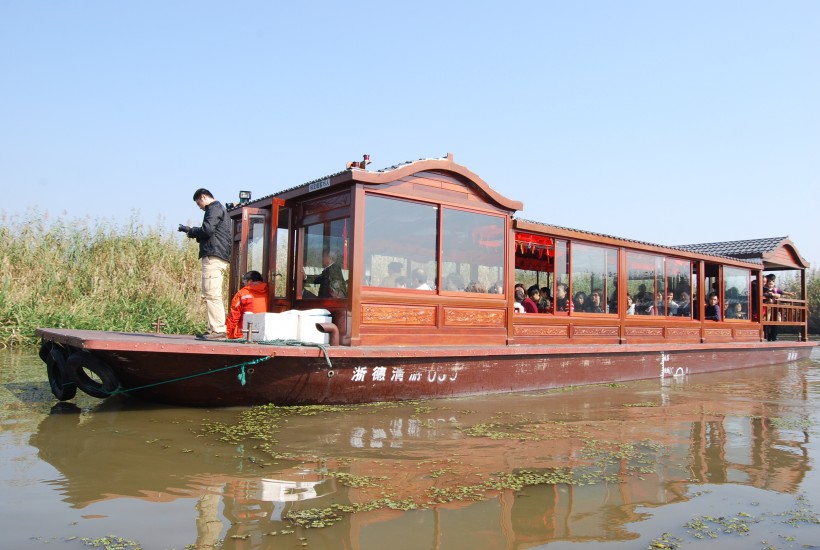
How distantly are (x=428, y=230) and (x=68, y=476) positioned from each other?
13.9 feet

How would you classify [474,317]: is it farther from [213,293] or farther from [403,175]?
[213,293]

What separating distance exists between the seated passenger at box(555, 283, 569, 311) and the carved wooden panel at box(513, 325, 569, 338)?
0.27 m

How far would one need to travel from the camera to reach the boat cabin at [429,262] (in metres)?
6.34

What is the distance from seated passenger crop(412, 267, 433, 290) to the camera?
6.69 meters

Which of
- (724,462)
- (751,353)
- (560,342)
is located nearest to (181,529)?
(724,462)

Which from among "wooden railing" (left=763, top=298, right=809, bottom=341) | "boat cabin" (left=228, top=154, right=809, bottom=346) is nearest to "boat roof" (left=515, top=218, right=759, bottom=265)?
"boat cabin" (left=228, top=154, right=809, bottom=346)

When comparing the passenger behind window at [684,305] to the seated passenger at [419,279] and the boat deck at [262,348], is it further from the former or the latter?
the seated passenger at [419,279]

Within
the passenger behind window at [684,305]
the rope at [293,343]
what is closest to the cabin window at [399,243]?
the rope at [293,343]

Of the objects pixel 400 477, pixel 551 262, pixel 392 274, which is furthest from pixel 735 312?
pixel 400 477

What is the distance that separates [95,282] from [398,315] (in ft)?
24.8

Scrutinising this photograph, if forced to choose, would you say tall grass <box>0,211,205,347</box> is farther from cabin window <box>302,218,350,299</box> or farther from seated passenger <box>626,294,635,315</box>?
seated passenger <box>626,294,635,315</box>

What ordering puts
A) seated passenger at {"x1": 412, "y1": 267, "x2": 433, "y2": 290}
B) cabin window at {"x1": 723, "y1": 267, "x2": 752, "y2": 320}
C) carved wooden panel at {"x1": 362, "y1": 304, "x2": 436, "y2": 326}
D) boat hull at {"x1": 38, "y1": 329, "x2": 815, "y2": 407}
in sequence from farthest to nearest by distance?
cabin window at {"x1": 723, "y1": 267, "x2": 752, "y2": 320}
seated passenger at {"x1": 412, "y1": 267, "x2": 433, "y2": 290}
carved wooden panel at {"x1": 362, "y1": 304, "x2": 436, "y2": 326}
boat hull at {"x1": 38, "y1": 329, "x2": 815, "y2": 407}

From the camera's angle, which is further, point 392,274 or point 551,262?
point 551,262

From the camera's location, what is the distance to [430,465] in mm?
4039
